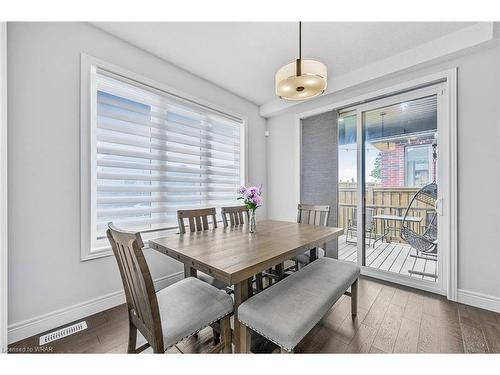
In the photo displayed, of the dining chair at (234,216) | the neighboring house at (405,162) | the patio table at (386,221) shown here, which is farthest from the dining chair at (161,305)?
the neighboring house at (405,162)

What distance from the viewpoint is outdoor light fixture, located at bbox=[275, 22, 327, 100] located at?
163cm

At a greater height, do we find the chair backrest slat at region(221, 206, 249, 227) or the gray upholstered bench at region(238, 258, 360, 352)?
the chair backrest slat at region(221, 206, 249, 227)

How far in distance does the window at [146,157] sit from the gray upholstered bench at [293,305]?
64.5 inches

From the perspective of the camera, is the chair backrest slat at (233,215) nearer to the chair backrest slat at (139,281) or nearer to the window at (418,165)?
the chair backrest slat at (139,281)

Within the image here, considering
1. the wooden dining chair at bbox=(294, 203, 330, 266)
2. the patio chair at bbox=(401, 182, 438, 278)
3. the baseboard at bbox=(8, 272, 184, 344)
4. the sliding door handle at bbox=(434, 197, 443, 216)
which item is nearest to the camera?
the baseboard at bbox=(8, 272, 184, 344)

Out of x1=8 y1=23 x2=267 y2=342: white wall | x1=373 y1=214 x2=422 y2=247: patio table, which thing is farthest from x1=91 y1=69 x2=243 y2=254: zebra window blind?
x1=373 y1=214 x2=422 y2=247: patio table

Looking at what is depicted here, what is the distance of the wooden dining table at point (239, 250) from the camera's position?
1.20 meters

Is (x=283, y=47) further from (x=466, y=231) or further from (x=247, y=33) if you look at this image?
(x=466, y=231)

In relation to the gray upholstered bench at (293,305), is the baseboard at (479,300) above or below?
below

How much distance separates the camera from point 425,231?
2506 millimetres

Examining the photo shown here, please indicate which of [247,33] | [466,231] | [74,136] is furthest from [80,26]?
[466,231]

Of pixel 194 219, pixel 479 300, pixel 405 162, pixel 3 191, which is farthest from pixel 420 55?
pixel 3 191

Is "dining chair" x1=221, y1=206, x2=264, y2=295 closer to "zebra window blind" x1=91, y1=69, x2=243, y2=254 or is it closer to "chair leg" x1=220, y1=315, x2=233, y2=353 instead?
"zebra window blind" x1=91, y1=69, x2=243, y2=254

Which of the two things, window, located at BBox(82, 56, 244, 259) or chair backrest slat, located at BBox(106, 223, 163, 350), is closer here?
chair backrest slat, located at BBox(106, 223, 163, 350)
